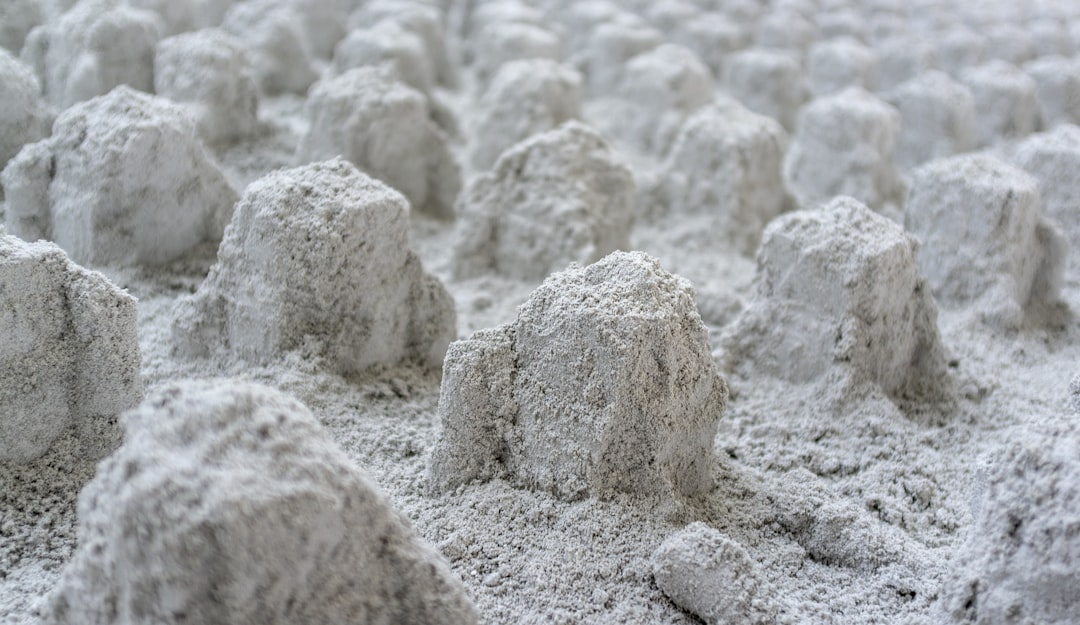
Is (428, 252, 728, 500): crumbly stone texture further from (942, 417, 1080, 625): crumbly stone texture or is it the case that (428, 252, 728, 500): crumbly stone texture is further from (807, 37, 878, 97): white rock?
(807, 37, 878, 97): white rock

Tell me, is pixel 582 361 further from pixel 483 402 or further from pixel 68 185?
pixel 68 185

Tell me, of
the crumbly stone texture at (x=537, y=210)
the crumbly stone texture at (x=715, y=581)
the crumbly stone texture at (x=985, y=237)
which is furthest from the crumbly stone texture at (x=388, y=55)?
the crumbly stone texture at (x=715, y=581)

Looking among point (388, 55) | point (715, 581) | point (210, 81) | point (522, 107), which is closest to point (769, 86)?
point (522, 107)

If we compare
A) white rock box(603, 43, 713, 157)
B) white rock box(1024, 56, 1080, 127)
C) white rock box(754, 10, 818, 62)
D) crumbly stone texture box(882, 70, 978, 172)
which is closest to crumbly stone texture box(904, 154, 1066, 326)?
crumbly stone texture box(882, 70, 978, 172)

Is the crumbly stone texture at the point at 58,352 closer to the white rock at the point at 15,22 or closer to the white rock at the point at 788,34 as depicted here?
the white rock at the point at 15,22

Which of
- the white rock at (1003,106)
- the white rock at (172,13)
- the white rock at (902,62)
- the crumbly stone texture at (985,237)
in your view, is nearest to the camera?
the crumbly stone texture at (985,237)

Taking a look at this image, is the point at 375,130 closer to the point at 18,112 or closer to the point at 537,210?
the point at 537,210
